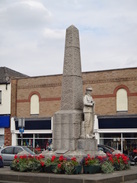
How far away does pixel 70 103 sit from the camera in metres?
14.9

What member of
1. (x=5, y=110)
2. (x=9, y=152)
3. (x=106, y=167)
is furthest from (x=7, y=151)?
(x=5, y=110)

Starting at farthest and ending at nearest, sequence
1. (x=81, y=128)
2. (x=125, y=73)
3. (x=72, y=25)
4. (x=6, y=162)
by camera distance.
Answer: (x=125, y=73), (x=6, y=162), (x=72, y=25), (x=81, y=128)

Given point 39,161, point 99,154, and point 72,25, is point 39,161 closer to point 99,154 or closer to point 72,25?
point 99,154

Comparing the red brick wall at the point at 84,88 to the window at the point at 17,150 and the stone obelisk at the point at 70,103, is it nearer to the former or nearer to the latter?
the window at the point at 17,150

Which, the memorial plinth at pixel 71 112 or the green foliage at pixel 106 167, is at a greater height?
the memorial plinth at pixel 71 112

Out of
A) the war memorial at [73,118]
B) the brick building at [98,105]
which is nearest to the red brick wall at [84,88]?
the brick building at [98,105]

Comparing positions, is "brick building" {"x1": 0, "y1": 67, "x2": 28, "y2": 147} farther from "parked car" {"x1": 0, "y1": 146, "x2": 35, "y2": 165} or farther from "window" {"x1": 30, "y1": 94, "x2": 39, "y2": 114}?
"parked car" {"x1": 0, "y1": 146, "x2": 35, "y2": 165}

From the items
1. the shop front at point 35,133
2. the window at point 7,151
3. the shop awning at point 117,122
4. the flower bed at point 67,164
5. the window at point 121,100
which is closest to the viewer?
the flower bed at point 67,164

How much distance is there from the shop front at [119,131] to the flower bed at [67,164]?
1612cm

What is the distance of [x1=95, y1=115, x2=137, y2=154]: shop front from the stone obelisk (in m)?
15.8

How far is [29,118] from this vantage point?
3466cm

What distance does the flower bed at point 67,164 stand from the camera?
41.8ft

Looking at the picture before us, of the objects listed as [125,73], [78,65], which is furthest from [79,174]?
[125,73]

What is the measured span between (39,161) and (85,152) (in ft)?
5.79
